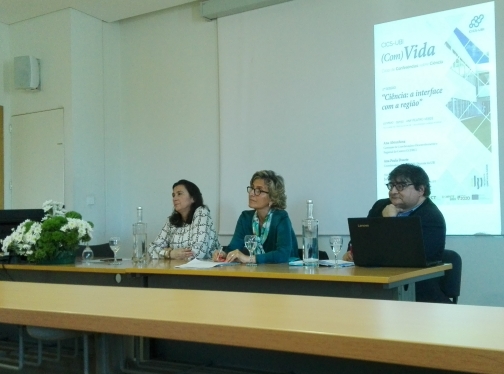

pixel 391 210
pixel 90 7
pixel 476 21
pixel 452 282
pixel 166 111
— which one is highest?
pixel 90 7

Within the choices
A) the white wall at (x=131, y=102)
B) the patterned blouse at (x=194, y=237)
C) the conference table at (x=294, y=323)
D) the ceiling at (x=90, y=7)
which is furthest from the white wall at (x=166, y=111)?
the conference table at (x=294, y=323)

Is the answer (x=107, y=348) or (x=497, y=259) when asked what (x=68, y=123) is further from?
(x=107, y=348)

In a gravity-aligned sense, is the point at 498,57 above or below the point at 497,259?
above

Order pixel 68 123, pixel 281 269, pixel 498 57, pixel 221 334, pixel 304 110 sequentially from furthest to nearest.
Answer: pixel 68 123 < pixel 304 110 < pixel 498 57 < pixel 281 269 < pixel 221 334

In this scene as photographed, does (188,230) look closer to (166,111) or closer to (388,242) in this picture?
(388,242)

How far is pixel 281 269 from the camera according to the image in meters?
2.65

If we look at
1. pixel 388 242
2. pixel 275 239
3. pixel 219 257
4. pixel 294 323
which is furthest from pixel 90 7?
pixel 294 323

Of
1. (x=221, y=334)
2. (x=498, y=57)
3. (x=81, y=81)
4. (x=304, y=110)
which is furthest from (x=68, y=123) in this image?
(x=221, y=334)

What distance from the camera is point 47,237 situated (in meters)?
3.36

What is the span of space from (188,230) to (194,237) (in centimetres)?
9

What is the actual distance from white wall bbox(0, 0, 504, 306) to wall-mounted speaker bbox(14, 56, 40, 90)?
8cm

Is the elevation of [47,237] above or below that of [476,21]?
below

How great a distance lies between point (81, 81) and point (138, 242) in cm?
253

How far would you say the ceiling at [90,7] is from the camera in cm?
512
